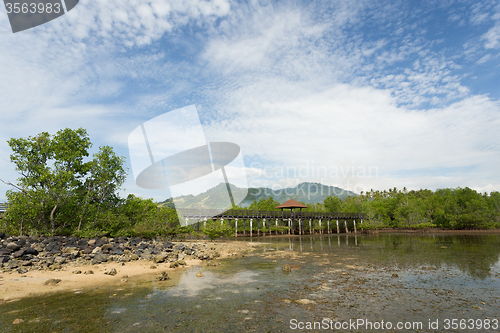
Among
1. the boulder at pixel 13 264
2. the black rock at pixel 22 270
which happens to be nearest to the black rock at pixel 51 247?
the boulder at pixel 13 264

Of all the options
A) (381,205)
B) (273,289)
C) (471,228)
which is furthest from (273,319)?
(381,205)

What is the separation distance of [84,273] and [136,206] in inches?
639

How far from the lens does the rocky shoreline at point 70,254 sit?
12180 millimetres

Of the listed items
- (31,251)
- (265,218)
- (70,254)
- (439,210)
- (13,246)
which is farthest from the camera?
(439,210)

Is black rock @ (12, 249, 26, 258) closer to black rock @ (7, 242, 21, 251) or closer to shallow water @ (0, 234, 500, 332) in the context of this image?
black rock @ (7, 242, 21, 251)

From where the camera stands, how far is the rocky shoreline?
40.0 ft

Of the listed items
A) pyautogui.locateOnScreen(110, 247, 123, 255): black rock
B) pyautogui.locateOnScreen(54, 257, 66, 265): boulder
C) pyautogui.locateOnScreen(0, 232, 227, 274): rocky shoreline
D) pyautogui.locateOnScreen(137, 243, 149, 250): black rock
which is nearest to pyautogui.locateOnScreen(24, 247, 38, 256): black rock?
pyautogui.locateOnScreen(0, 232, 227, 274): rocky shoreline

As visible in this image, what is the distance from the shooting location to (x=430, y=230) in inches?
2112

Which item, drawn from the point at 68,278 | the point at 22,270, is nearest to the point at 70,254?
the point at 22,270

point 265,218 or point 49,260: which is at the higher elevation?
point 265,218

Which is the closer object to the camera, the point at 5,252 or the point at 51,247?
the point at 5,252

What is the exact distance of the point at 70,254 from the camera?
1412cm

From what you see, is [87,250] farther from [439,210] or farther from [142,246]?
[439,210]

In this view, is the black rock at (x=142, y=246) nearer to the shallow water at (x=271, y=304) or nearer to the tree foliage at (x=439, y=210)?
the shallow water at (x=271, y=304)
